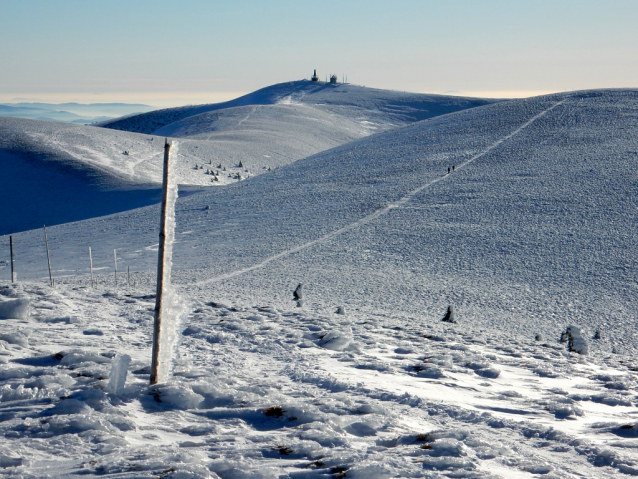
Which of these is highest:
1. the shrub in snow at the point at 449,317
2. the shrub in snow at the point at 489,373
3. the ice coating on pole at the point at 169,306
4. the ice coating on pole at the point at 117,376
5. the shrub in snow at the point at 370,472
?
the ice coating on pole at the point at 169,306

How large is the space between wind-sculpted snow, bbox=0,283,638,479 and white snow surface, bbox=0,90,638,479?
28mm

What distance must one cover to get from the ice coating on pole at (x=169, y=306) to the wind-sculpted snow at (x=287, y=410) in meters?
0.25

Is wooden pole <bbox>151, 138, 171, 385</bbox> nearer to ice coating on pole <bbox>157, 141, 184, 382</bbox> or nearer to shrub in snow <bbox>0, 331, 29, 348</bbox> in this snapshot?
ice coating on pole <bbox>157, 141, 184, 382</bbox>

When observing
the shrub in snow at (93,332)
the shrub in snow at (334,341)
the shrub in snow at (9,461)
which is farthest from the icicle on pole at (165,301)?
the shrub in snow at (334,341)

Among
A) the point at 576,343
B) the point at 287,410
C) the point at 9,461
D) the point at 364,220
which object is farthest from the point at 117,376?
the point at 364,220

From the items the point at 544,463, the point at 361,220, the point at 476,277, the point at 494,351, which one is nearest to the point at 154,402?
the point at 544,463

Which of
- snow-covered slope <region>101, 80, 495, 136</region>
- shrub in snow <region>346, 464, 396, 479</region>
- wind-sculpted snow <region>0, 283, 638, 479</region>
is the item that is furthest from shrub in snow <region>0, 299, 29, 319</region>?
snow-covered slope <region>101, 80, 495, 136</region>

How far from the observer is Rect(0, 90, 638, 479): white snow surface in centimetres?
528

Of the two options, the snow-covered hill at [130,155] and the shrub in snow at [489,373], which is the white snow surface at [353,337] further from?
the snow-covered hill at [130,155]

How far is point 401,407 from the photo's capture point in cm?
674

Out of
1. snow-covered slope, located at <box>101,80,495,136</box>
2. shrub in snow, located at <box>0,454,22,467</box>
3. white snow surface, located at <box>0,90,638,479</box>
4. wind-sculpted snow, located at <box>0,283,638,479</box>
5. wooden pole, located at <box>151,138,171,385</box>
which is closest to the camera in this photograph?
A: shrub in snow, located at <box>0,454,22,467</box>

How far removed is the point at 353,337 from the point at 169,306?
5.24 meters

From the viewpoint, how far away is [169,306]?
6.76 meters

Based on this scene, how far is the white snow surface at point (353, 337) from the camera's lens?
528cm
